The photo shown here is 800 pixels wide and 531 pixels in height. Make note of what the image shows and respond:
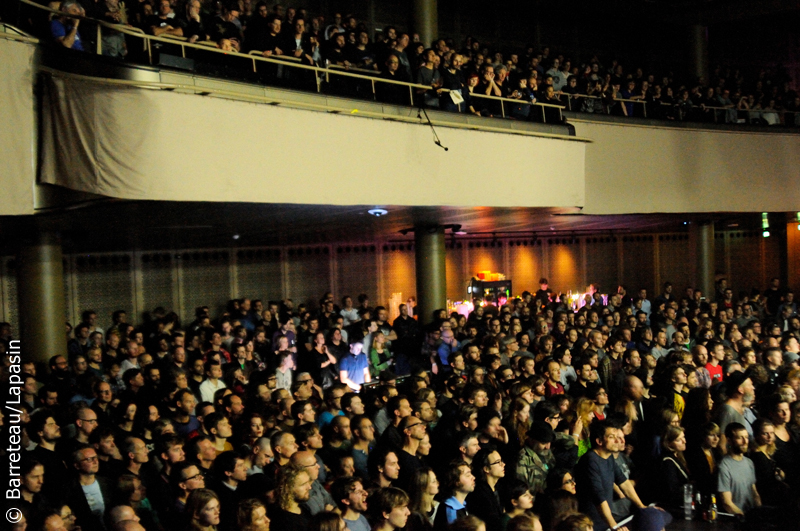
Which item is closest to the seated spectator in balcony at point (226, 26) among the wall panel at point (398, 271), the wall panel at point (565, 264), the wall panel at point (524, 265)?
the wall panel at point (398, 271)

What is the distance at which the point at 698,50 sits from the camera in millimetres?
17469

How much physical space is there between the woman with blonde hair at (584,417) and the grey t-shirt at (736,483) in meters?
1.15

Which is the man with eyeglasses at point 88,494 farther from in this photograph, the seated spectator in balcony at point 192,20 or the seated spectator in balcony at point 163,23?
the seated spectator in balcony at point 192,20

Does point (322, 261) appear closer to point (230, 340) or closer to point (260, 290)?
point (260, 290)

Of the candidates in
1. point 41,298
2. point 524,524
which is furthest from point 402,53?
point 524,524

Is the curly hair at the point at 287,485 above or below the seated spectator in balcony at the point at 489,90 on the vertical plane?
below

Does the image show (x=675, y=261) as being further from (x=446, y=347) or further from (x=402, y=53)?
(x=402, y=53)

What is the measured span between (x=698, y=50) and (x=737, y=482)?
1437cm

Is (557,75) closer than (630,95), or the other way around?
(557,75)

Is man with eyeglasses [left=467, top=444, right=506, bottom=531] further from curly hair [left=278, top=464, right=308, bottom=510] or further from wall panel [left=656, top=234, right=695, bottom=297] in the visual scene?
wall panel [left=656, top=234, right=695, bottom=297]

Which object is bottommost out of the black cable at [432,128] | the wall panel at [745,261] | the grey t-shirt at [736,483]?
the grey t-shirt at [736,483]

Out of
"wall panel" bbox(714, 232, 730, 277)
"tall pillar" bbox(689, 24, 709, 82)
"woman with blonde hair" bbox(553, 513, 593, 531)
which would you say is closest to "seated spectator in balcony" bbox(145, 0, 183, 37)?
"woman with blonde hair" bbox(553, 513, 593, 531)

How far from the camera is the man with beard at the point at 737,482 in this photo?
556 cm

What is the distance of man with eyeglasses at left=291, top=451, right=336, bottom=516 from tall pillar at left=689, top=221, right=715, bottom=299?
48.9ft
